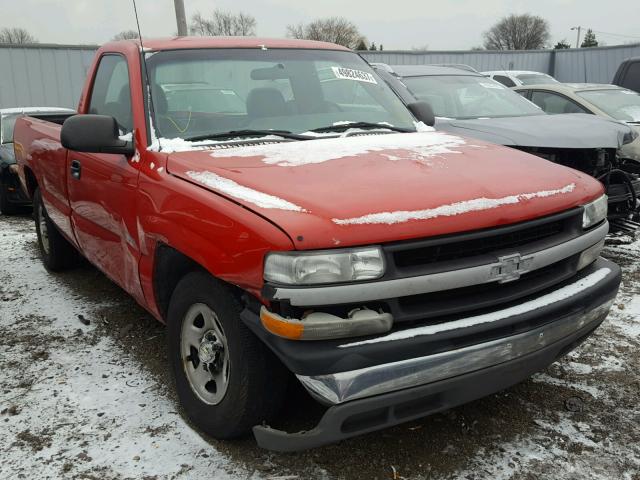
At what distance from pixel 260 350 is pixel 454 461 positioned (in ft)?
3.21

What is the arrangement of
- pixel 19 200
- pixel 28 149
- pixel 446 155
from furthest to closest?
1. pixel 19 200
2. pixel 28 149
3. pixel 446 155

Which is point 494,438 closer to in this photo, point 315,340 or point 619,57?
point 315,340

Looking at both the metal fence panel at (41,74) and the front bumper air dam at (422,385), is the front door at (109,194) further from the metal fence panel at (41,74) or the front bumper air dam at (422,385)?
the metal fence panel at (41,74)

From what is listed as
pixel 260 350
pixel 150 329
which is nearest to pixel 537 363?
pixel 260 350

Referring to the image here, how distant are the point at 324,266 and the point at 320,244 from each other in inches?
3.0

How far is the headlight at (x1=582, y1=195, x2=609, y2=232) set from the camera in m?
2.68

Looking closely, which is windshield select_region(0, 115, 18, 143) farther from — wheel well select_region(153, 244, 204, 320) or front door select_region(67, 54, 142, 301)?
wheel well select_region(153, 244, 204, 320)

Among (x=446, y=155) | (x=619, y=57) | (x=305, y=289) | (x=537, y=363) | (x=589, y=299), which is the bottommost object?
(x=537, y=363)

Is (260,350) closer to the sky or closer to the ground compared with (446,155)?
closer to the ground

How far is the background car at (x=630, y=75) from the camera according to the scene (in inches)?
389

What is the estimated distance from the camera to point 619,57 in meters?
22.1

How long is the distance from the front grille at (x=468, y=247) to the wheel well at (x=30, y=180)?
13.8 ft

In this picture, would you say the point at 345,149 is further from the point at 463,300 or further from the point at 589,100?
the point at 589,100

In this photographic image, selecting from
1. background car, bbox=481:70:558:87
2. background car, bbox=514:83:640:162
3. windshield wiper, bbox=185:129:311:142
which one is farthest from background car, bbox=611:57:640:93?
windshield wiper, bbox=185:129:311:142
